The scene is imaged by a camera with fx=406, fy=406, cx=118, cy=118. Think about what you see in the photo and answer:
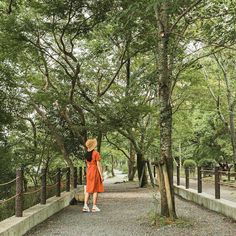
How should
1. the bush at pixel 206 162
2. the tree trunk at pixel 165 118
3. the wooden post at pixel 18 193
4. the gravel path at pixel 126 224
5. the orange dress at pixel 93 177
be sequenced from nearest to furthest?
the gravel path at pixel 126 224
the wooden post at pixel 18 193
the tree trunk at pixel 165 118
the orange dress at pixel 93 177
the bush at pixel 206 162

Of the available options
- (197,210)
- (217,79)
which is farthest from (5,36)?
(217,79)

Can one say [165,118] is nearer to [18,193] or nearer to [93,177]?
[93,177]

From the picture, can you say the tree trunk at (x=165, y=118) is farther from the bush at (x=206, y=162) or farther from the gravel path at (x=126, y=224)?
the bush at (x=206, y=162)

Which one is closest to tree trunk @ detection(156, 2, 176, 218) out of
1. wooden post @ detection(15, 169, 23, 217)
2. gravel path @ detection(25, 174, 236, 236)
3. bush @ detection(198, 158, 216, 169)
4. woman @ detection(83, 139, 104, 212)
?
gravel path @ detection(25, 174, 236, 236)

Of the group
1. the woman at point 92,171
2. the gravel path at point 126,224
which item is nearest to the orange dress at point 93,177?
the woman at point 92,171

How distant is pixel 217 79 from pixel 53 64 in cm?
1077

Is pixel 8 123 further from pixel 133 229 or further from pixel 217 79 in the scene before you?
pixel 217 79

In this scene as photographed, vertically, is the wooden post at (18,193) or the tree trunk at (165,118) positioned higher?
the tree trunk at (165,118)

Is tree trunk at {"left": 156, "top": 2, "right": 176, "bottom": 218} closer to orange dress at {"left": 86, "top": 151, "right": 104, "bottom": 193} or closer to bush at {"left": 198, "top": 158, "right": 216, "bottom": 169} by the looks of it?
orange dress at {"left": 86, "top": 151, "right": 104, "bottom": 193}

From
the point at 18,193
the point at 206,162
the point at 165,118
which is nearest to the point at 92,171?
the point at 165,118

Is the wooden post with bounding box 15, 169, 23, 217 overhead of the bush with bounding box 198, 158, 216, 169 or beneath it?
beneath

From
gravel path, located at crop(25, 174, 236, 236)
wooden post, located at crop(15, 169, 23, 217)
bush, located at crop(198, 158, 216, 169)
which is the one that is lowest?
gravel path, located at crop(25, 174, 236, 236)

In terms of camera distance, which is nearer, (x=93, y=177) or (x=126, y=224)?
(x=126, y=224)

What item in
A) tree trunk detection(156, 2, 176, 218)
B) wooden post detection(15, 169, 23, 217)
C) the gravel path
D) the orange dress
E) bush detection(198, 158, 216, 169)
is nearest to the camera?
the gravel path
